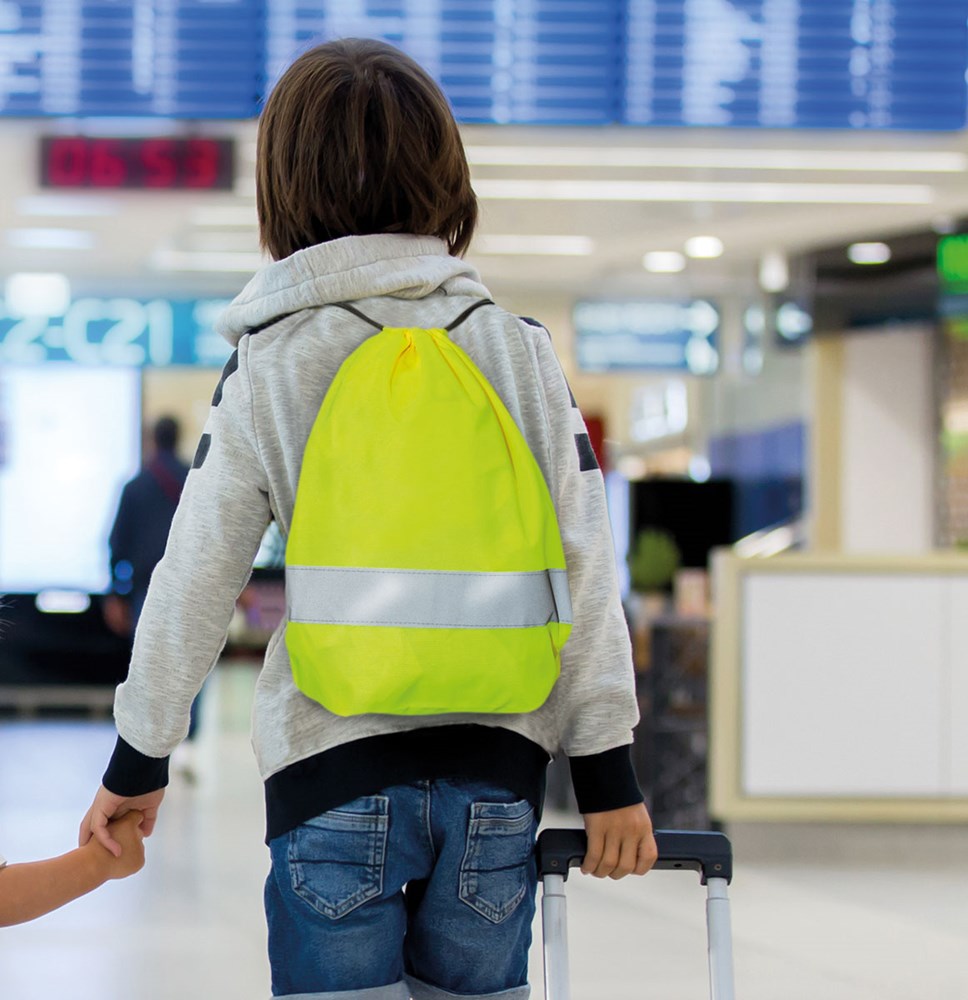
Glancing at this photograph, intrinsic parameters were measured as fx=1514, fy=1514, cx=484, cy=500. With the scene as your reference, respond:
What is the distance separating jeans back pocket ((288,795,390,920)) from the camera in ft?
4.28

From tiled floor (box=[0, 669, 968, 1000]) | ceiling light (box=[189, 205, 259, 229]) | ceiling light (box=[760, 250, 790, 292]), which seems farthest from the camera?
ceiling light (box=[760, 250, 790, 292])

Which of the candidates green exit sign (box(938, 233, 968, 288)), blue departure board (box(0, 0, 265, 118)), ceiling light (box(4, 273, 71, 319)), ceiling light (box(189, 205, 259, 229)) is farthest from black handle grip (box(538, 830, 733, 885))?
ceiling light (box(4, 273, 71, 319))

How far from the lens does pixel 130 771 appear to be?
144 cm

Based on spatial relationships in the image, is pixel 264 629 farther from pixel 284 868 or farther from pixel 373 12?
pixel 284 868

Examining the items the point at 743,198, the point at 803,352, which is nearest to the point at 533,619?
the point at 743,198

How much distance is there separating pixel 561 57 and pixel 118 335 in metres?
4.92

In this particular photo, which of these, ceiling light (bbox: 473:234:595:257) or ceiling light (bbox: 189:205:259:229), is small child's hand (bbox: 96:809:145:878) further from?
ceiling light (bbox: 473:234:595:257)

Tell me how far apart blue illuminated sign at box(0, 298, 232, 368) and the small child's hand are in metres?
7.71

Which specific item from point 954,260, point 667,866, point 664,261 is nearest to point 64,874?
point 667,866

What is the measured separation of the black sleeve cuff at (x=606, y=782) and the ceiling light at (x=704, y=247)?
23.7ft

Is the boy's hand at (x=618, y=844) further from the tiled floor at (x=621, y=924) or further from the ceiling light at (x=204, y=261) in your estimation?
the ceiling light at (x=204, y=261)

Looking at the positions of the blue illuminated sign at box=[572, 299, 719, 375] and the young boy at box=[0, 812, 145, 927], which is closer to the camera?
the young boy at box=[0, 812, 145, 927]

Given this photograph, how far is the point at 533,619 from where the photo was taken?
1.32 meters

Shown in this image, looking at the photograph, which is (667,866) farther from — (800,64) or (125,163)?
(125,163)
